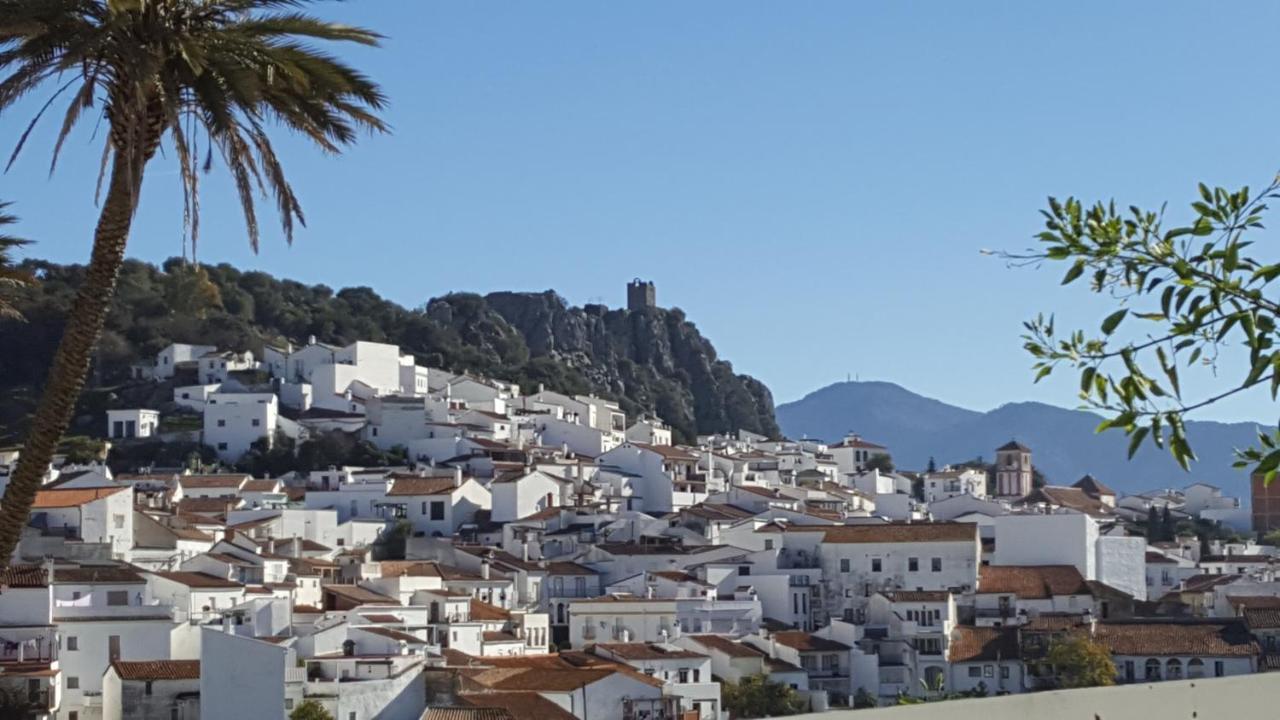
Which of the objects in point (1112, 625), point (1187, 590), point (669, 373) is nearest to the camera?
point (1112, 625)

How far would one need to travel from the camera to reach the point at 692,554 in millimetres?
59562

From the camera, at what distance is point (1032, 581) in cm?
5762

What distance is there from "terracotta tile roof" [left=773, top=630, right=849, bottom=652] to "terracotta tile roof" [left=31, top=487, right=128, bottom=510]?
18624mm

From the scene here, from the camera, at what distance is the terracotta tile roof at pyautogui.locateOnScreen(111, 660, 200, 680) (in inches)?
1603

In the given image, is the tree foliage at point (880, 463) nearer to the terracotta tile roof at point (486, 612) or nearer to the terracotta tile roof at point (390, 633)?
the terracotta tile roof at point (486, 612)

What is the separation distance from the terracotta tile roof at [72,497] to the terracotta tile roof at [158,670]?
1205 cm

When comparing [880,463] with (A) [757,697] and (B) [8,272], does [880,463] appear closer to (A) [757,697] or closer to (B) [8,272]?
(A) [757,697]

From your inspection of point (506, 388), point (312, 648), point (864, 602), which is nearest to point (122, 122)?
point (312, 648)

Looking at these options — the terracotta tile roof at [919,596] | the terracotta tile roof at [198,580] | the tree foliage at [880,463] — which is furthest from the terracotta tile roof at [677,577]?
the tree foliage at [880,463]

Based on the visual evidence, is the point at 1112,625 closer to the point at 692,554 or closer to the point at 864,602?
the point at 864,602

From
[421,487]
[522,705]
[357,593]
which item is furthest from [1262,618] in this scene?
[421,487]

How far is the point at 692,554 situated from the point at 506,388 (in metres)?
37.7

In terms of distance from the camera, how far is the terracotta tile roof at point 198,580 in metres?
47.8

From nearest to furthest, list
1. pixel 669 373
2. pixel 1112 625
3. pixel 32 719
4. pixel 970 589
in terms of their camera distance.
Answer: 1. pixel 32 719
2. pixel 1112 625
3. pixel 970 589
4. pixel 669 373
